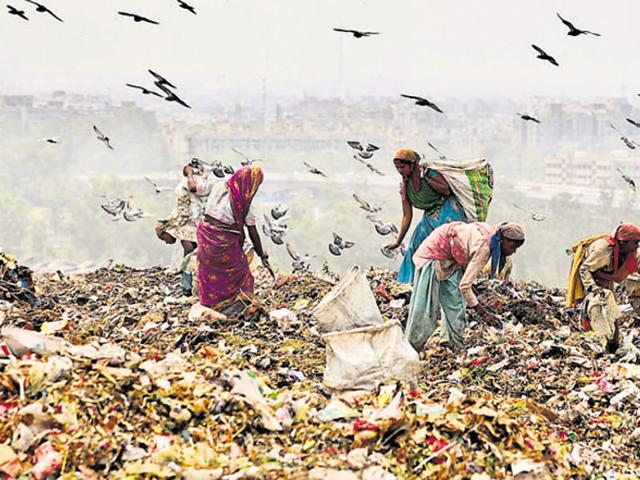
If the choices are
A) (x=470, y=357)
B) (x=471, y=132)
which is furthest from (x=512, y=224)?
(x=471, y=132)

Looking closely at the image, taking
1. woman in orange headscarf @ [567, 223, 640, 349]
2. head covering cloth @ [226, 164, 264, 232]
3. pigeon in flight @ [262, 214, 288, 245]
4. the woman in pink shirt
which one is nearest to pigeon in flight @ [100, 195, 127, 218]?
pigeon in flight @ [262, 214, 288, 245]

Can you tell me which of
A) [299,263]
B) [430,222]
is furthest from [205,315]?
[299,263]

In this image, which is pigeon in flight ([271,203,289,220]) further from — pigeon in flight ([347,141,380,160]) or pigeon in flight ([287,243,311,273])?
pigeon in flight ([347,141,380,160])

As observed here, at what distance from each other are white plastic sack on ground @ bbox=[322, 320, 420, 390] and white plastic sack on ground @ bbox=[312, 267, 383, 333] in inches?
37.1

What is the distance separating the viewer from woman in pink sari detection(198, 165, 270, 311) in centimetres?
745

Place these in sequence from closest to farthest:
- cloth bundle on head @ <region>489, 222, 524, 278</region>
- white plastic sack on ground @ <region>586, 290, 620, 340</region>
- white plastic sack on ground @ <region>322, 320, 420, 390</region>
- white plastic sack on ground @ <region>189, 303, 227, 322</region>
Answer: white plastic sack on ground @ <region>322, 320, 420, 390</region> < cloth bundle on head @ <region>489, 222, 524, 278</region> < white plastic sack on ground @ <region>586, 290, 620, 340</region> < white plastic sack on ground @ <region>189, 303, 227, 322</region>

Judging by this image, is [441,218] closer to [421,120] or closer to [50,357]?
[50,357]

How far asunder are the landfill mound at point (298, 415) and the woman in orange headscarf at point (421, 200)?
4.91ft

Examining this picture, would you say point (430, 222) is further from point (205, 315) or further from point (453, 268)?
point (205, 315)

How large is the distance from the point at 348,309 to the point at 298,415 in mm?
1963

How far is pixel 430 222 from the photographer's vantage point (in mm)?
8172

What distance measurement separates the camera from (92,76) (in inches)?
2933

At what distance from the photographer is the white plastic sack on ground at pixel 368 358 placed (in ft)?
17.4

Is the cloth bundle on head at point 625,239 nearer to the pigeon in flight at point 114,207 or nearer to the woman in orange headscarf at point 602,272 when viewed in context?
the woman in orange headscarf at point 602,272
